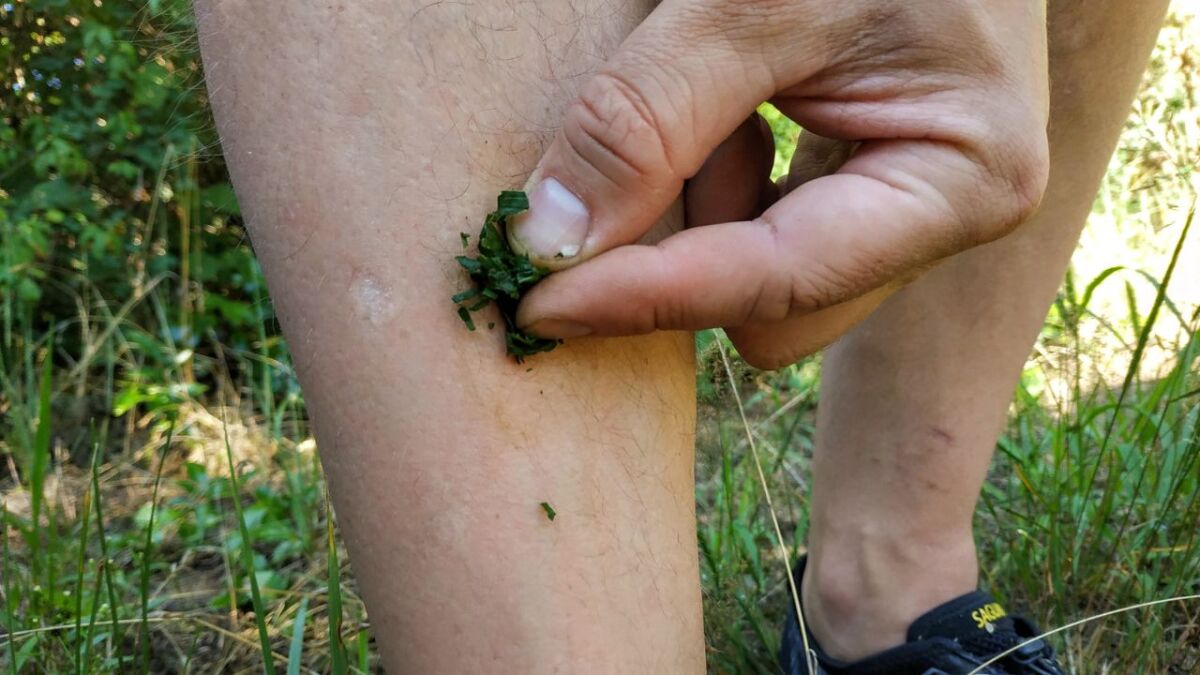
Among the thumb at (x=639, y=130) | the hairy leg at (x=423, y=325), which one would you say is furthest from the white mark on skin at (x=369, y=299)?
the thumb at (x=639, y=130)

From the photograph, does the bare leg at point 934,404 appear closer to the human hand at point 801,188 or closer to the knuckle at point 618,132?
the human hand at point 801,188

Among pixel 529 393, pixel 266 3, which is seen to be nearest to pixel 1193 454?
pixel 529 393

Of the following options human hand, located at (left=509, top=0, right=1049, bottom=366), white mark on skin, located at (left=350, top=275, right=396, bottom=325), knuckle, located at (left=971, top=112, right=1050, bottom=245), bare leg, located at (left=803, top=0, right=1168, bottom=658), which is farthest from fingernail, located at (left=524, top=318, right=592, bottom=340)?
bare leg, located at (left=803, top=0, right=1168, bottom=658)

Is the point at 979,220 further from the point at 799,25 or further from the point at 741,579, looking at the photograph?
the point at 741,579

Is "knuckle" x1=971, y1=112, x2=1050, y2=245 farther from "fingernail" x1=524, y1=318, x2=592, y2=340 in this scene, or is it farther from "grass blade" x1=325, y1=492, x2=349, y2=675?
"grass blade" x1=325, y1=492, x2=349, y2=675

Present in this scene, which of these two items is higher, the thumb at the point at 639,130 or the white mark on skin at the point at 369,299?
the thumb at the point at 639,130

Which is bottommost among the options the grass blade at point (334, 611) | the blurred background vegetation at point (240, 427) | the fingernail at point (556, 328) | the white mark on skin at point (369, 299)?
the blurred background vegetation at point (240, 427)
